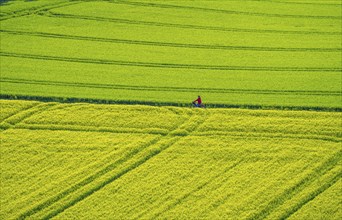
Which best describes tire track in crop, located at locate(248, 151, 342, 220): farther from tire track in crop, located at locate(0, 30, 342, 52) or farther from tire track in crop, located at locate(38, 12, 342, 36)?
tire track in crop, located at locate(38, 12, 342, 36)

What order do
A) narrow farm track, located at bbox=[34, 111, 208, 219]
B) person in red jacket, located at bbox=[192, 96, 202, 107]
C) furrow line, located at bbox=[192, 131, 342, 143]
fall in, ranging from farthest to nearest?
person in red jacket, located at bbox=[192, 96, 202, 107] < furrow line, located at bbox=[192, 131, 342, 143] < narrow farm track, located at bbox=[34, 111, 208, 219]

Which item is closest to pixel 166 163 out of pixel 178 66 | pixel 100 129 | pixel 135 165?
pixel 135 165

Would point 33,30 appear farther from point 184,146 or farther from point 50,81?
point 184,146

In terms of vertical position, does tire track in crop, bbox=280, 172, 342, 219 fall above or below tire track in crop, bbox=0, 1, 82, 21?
below

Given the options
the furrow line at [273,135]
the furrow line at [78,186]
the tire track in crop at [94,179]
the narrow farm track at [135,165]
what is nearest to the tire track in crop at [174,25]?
the narrow farm track at [135,165]

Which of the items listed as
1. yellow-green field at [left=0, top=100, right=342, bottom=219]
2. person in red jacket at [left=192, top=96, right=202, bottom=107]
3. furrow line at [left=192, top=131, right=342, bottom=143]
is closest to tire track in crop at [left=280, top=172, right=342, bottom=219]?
yellow-green field at [left=0, top=100, right=342, bottom=219]

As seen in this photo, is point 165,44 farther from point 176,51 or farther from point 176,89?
point 176,89

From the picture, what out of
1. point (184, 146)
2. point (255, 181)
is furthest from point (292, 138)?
point (184, 146)

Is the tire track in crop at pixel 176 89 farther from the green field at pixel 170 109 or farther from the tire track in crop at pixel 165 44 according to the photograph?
the tire track in crop at pixel 165 44
